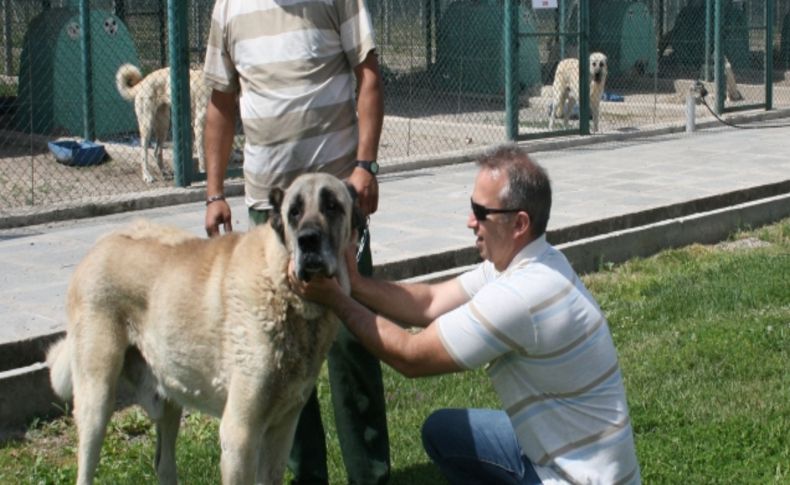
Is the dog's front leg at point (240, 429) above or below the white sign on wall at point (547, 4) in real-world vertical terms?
below

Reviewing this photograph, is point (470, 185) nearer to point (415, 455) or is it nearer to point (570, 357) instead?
point (415, 455)

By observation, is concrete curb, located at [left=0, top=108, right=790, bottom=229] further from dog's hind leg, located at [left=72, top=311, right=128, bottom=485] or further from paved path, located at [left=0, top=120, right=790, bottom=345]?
dog's hind leg, located at [left=72, top=311, right=128, bottom=485]

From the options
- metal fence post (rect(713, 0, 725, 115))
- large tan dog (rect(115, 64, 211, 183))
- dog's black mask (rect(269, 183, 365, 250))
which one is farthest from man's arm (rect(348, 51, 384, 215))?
metal fence post (rect(713, 0, 725, 115))

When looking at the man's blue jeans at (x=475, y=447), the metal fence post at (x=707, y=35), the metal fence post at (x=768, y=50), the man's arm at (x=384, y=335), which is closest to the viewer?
the man's arm at (x=384, y=335)

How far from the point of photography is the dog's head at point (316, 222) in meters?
3.69

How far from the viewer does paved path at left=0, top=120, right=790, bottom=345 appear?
777 centimetres

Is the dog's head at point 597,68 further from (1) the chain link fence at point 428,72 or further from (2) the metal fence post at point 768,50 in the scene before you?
(2) the metal fence post at point 768,50

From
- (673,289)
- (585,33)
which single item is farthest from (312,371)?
(585,33)

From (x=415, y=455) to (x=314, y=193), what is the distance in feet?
5.81

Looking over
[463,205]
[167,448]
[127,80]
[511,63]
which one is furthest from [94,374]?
[511,63]

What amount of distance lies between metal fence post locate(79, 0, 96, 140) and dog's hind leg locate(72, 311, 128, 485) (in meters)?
10.0

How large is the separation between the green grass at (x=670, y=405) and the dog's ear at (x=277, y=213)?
1424 mm

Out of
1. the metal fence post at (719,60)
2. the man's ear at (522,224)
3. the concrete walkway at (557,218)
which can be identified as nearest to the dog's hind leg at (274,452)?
the man's ear at (522,224)

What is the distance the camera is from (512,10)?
46.7 feet
